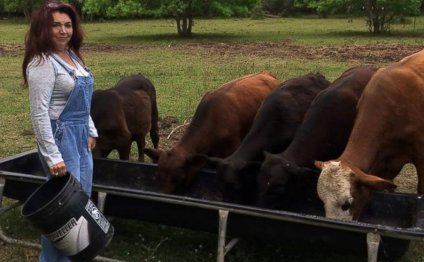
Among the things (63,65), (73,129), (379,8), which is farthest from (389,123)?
(379,8)

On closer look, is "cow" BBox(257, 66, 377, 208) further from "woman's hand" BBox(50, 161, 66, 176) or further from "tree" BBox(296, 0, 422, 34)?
"tree" BBox(296, 0, 422, 34)

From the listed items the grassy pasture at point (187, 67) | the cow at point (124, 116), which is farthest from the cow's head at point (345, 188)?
the cow at point (124, 116)

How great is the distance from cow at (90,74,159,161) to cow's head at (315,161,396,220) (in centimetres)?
317

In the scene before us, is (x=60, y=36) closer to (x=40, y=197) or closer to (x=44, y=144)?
(x=44, y=144)

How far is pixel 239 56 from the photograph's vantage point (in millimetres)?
21031

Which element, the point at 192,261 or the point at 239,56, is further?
the point at 239,56

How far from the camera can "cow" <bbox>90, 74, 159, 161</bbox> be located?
7594mm

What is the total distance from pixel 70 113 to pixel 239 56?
16819 mm

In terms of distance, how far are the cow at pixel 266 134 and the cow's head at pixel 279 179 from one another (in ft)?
0.73

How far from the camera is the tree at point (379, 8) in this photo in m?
29.4

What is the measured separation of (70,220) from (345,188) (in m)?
2.26

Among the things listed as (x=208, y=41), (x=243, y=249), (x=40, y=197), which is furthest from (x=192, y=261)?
(x=208, y=41)

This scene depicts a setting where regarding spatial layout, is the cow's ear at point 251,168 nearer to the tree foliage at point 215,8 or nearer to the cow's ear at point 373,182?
the cow's ear at point 373,182

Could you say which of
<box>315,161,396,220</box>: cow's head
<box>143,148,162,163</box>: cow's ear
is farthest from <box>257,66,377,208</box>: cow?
<box>143,148,162,163</box>: cow's ear
